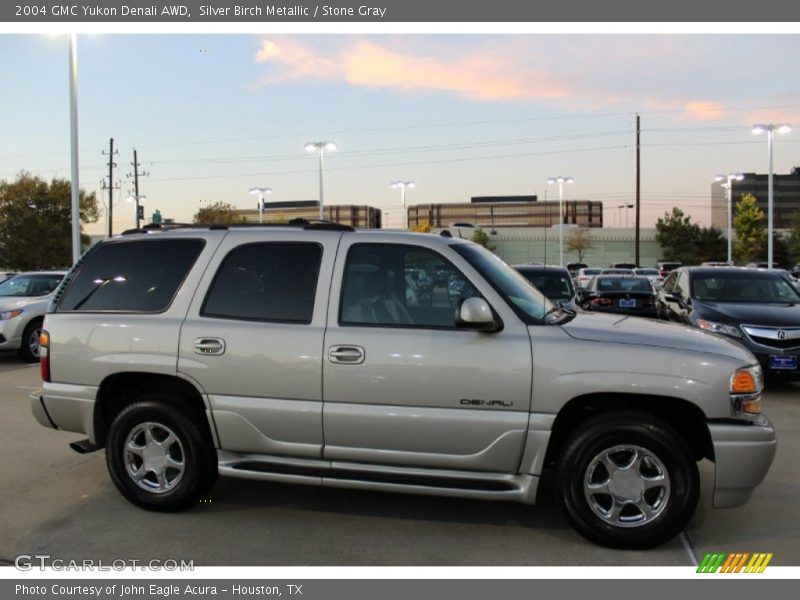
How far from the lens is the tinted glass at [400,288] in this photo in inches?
170

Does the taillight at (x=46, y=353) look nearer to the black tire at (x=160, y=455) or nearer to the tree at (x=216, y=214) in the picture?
the black tire at (x=160, y=455)

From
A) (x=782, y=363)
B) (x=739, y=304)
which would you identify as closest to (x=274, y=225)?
(x=782, y=363)

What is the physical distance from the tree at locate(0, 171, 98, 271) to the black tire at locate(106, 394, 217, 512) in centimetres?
3757

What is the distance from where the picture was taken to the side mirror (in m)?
3.99

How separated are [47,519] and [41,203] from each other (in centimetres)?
4005

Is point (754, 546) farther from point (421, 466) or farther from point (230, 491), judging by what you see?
point (230, 491)

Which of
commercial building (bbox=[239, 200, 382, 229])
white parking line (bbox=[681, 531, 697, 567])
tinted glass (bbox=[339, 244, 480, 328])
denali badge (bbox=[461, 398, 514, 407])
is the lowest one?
white parking line (bbox=[681, 531, 697, 567])

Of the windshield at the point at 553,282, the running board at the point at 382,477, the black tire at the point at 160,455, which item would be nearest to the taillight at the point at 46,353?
the black tire at the point at 160,455

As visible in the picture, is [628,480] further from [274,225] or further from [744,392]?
[274,225]

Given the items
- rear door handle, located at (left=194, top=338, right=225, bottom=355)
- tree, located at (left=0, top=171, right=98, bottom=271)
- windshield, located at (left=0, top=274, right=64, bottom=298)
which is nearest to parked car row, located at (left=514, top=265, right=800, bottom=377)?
rear door handle, located at (left=194, top=338, right=225, bottom=355)

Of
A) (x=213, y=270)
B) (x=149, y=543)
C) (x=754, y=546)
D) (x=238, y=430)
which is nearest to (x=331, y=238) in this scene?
(x=213, y=270)

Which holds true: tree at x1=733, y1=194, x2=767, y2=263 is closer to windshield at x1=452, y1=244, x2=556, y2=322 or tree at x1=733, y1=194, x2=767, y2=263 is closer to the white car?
the white car
